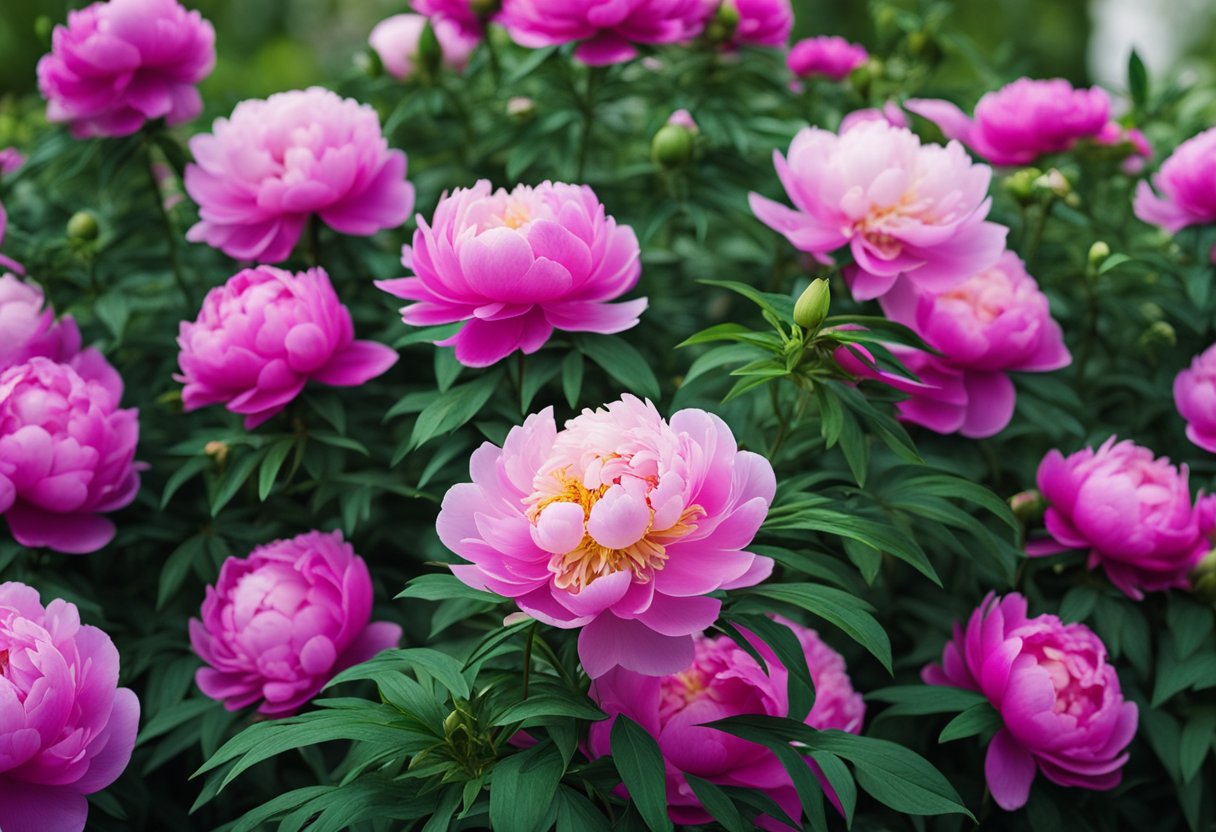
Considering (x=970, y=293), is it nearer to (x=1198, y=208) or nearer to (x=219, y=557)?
(x=1198, y=208)

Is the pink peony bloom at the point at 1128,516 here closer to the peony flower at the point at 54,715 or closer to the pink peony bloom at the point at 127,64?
the peony flower at the point at 54,715

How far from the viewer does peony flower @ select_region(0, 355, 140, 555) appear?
1043mm

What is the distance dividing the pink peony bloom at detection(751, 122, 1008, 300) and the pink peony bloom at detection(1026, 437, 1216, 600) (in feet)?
0.76

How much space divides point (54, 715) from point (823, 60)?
122 cm

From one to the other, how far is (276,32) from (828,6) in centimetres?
383

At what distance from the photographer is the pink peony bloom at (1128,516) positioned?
108 centimetres

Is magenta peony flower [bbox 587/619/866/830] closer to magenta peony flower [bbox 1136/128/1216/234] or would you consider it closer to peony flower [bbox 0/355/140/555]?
peony flower [bbox 0/355/140/555]

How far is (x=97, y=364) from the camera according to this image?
1178 mm

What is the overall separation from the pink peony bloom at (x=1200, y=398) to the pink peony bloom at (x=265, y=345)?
820 millimetres

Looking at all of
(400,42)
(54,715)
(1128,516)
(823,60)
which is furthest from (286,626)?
(823,60)

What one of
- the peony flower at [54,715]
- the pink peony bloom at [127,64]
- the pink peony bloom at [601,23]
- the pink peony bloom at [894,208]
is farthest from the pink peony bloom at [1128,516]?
the pink peony bloom at [127,64]

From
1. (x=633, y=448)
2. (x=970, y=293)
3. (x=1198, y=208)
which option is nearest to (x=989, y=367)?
(x=970, y=293)

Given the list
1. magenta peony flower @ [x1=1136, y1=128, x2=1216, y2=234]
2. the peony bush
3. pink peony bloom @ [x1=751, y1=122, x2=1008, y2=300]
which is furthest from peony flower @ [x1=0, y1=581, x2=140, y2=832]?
magenta peony flower @ [x1=1136, y1=128, x2=1216, y2=234]

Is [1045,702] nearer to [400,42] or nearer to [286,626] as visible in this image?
[286,626]
